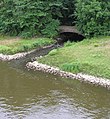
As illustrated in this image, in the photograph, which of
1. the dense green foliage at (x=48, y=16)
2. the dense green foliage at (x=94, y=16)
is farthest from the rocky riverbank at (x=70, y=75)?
the dense green foliage at (x=48, y=16)

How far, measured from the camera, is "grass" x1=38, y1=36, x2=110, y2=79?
3759 centimetres

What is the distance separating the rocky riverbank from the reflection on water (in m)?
0.94

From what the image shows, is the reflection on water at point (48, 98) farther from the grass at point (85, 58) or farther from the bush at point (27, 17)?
the bush at point (27, 17)

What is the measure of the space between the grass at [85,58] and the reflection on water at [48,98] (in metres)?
2.53

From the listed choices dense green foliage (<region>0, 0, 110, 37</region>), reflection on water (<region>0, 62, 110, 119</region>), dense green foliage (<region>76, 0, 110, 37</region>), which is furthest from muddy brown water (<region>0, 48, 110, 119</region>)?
dense green foliage (<region>0, 0, 110, 37</region>)

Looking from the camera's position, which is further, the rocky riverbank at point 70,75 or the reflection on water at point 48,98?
the rocky riverbank at point 70,75

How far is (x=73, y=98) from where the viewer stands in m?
31.7

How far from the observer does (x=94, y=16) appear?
50.5m

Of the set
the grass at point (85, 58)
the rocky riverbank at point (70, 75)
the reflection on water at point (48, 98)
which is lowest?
the reflection on water at point (48, 98)

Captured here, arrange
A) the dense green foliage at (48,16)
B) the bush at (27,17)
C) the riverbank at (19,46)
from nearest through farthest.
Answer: the riverbank at (19,46) < the dense green foliage at (48,16) < the bush at (27,17)

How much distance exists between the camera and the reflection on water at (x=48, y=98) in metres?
28.2

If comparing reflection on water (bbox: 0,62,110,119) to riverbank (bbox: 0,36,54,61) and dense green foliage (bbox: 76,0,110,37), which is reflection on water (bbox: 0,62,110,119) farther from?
dense green foliage (bbox: 76,0,110,37)

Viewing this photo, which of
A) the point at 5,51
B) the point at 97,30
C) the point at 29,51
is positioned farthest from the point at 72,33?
the point at 5,51

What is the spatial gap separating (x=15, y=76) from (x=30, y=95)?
6.48 metres
